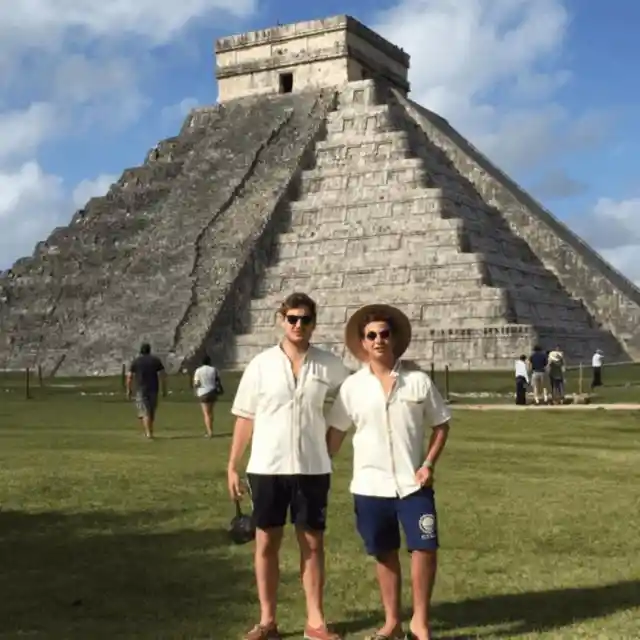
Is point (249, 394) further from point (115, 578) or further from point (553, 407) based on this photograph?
point (553, 407)

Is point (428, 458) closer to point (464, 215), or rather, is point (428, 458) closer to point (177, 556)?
point (177, 556)

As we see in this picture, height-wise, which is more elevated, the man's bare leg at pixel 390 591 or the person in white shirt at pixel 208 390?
the person in white shirt at pixel 208 390

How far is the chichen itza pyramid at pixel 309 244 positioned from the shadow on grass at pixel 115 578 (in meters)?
20.9

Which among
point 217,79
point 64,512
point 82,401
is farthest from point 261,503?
point 217,79

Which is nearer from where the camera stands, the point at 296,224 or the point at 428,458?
the point at 428,458

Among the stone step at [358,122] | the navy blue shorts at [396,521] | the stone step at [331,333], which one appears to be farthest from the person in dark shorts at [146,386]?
the stone step at [358,122]

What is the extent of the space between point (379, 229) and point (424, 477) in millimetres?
26658

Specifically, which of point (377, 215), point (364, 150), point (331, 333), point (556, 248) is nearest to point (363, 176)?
point (364, 150)

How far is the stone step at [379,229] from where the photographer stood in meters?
30.4

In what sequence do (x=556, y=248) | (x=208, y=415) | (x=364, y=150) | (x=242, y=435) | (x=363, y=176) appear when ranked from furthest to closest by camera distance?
(x=364, y=150) < (x=556, y=248) < (x=363, y=176) < (x=208, y=415) < (x=242, y=435)

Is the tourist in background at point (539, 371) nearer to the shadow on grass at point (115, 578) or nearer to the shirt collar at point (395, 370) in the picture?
the shadow on grass at point (115, 578)

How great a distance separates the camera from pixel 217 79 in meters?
40.6

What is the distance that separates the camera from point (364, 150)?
34.4 m

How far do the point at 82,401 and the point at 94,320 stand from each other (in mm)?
9695
